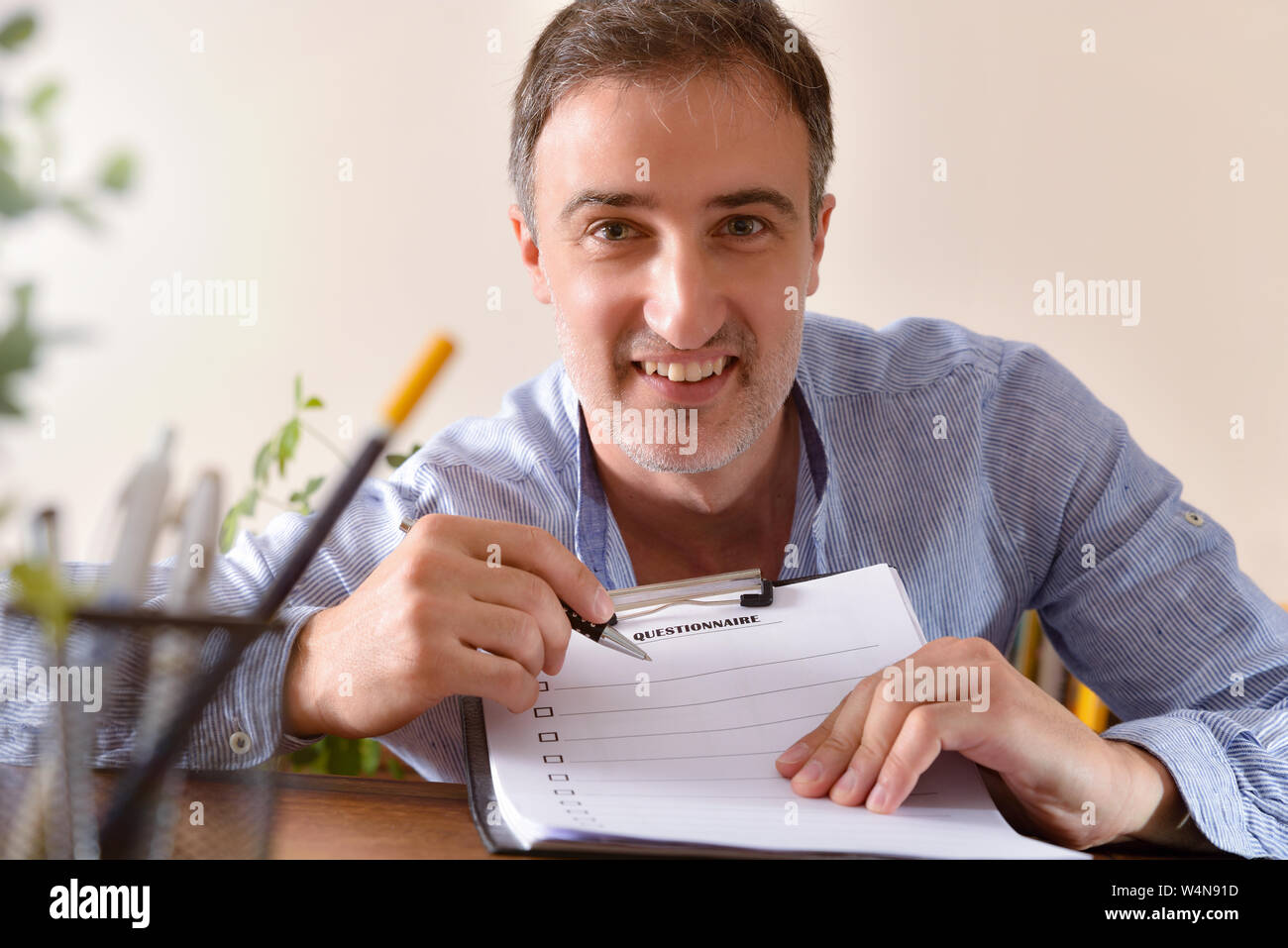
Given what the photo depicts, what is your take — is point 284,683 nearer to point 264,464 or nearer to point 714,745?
point 714,745

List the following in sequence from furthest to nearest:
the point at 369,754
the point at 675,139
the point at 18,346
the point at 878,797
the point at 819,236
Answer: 1. the point at 369,754
2. the point at 819,236
3. the point at 675,139
4. the point at 878,797
5. the point at 18,346

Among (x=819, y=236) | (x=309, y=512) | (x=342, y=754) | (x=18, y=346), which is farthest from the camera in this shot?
(x=342, y=754)

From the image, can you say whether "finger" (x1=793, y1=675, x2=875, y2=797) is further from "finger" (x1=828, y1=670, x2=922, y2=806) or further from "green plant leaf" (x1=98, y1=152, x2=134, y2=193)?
"green plant leaf" (x1=98, y1=152, x2=134, y2=193)

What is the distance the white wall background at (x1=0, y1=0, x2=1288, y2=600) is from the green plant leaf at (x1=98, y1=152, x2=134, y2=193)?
2.07m

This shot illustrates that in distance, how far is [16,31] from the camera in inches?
13.5

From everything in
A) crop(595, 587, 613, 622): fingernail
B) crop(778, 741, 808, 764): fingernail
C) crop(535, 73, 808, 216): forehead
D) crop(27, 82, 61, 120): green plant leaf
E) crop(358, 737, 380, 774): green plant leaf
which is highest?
crop(535, 73, 808, 216): forehead

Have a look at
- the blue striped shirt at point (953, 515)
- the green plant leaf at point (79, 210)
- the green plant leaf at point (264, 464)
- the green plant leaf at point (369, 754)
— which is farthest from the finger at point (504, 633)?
the green plant leaf at point (264, 464)

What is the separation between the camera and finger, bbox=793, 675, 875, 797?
60cm

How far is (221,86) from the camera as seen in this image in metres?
2.32

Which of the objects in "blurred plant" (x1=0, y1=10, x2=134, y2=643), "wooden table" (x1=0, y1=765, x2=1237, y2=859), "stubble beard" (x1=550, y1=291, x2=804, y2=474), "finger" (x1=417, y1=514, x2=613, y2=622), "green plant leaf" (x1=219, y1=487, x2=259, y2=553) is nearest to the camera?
"blurred plant" (x1=0, y1=10, x2=134, y2=643)

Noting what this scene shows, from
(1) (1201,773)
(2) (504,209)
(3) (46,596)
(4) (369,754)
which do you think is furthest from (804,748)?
(2) (504,209)

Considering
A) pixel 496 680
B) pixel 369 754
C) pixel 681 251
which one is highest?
pixel 681 251

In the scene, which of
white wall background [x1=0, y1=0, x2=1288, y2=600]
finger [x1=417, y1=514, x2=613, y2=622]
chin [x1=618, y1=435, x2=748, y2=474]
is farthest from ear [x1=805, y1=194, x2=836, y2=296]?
white wall background [x1=0, y1=0, x2=1288, y2=600]

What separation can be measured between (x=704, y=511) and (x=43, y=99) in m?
0.90
